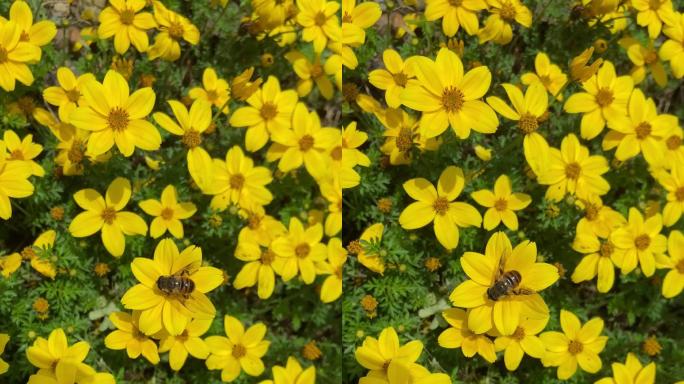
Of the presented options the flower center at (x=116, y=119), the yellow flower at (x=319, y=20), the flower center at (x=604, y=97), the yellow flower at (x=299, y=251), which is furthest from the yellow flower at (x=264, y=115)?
the flower center at (x=604, y=97)

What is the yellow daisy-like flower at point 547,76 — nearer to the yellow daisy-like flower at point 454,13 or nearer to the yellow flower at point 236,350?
the yellow daisy-like flower at point 454,13

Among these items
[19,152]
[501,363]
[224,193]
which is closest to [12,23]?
[19,152]

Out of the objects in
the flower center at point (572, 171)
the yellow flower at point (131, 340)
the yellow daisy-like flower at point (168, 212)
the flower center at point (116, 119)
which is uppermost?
the flower center at point (116, 119)

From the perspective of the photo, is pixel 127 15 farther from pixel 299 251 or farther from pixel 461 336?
pixel 461 336

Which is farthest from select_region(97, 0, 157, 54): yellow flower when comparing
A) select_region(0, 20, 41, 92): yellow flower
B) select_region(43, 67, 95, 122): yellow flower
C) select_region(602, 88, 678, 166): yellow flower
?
select_region(602, 88, 678, 166): yellow flower

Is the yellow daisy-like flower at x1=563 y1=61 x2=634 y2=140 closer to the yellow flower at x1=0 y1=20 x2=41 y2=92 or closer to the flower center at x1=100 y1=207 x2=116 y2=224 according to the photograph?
the flower center at x1=100 y1=207 x2=116 y2=224
